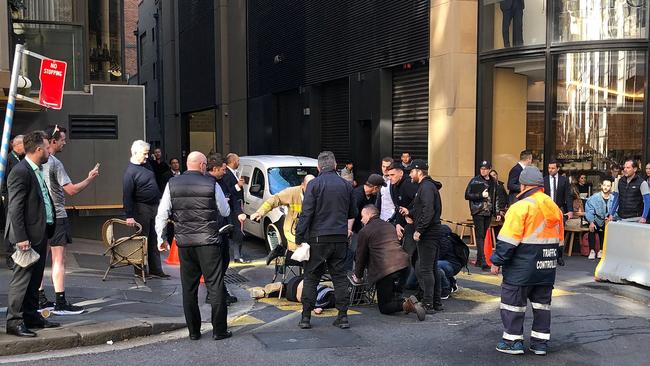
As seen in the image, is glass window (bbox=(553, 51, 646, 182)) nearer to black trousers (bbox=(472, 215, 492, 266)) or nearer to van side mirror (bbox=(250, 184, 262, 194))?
black trousers (bbox=(472, 215, 492, 266))

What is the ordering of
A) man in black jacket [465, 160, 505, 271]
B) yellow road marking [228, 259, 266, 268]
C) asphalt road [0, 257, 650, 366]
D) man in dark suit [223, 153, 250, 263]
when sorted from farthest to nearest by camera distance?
1. yellow road marking [228, 259, 266, 268]
2. man in dark suit [223, 153, 250, 263]
3. man in black jacket [465, 160, 505, 271]
4. asphalt road [0, 257, 650, 366]

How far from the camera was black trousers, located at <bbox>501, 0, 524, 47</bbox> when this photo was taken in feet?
45.9

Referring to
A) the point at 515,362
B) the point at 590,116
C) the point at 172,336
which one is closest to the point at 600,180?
the point at 590,116

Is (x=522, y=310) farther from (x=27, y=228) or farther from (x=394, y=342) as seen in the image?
(x=27, y=228)

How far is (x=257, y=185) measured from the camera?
13.8 meters

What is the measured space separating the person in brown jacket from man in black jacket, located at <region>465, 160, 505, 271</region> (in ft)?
11.6

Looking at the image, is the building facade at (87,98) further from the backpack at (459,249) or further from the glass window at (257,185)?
the backpack at (459,249)

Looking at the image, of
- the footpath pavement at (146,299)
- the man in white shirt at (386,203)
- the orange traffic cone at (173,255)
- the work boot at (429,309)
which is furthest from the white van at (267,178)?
the work boot at (429,309)

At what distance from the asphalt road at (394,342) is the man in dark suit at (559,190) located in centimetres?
373

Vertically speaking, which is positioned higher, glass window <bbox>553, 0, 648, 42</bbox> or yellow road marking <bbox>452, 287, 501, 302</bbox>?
glass window <bbox>553, 0, 648, 42</bbox>

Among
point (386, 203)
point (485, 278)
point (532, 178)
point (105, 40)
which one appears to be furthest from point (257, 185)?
point (532, 178)

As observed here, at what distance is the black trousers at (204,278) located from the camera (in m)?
6.35

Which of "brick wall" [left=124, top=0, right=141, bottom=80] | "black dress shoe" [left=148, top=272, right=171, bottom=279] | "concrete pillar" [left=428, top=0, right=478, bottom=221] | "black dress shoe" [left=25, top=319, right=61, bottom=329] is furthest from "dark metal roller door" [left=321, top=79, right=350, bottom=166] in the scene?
"brick wall" [left=124, top=0, right=141, bottom=80]

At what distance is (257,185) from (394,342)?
25.0 ft
